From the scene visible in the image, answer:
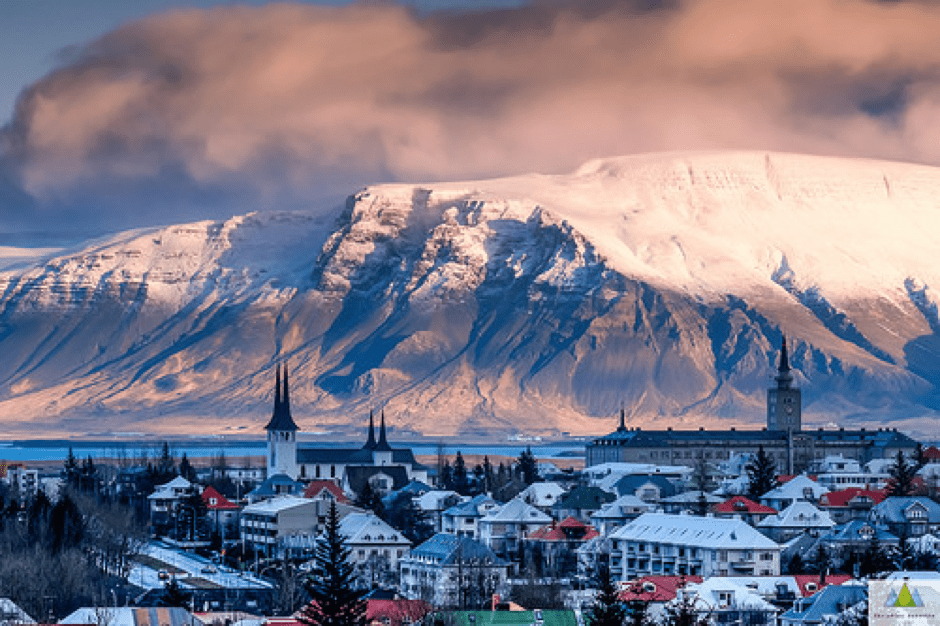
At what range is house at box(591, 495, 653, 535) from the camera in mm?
156500

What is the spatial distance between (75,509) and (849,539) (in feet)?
140

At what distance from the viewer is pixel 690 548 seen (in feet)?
428

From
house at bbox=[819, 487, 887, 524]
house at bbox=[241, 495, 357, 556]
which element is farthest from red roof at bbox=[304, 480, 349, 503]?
house at bbox=[819, 487, 887, 524]

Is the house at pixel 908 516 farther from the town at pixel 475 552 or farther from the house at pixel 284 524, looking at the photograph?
the house at pixel 284 524

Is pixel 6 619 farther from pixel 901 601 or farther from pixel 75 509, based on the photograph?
pixel 75 509

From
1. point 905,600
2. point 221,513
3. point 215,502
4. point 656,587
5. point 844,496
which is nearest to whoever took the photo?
point 905,600

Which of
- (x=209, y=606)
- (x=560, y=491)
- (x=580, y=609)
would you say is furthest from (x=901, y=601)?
(x=560, y=491)

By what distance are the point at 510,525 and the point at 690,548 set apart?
2339 centimetres

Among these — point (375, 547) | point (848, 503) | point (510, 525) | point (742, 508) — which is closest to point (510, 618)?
point (375, 547)

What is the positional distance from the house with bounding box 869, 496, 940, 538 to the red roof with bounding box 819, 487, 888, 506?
16380 millimetres

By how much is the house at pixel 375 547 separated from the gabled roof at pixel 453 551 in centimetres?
328

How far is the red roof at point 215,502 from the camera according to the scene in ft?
572

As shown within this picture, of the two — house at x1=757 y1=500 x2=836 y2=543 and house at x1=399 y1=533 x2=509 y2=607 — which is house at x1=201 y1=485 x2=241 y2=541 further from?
house at x1=757 y1=500 x2=836 y2=543

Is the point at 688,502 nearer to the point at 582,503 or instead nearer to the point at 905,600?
the point at 582,503
